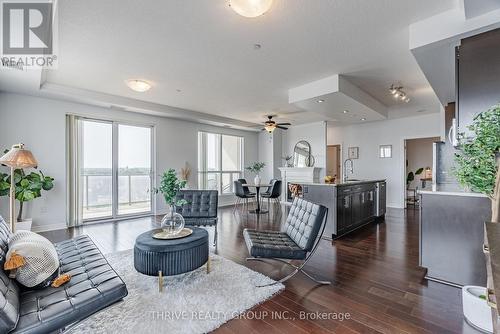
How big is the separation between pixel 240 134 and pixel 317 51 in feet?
18.5

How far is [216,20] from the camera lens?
2.52m

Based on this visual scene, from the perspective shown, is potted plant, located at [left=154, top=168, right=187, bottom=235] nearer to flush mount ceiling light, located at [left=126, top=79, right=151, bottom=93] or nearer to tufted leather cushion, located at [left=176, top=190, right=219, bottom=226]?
tufted leather cushion, located at [left=176, top=190, right=219, bottom=226]

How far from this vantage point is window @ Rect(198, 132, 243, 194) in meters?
7.59

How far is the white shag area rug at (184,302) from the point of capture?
72.7 inches

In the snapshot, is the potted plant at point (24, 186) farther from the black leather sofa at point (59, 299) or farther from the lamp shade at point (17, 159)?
the black leather sofa at point (59, 299)

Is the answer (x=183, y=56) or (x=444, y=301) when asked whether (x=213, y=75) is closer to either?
(x=183, y=56)

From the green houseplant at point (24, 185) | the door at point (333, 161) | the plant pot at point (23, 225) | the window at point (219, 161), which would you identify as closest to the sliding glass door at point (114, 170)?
the green houseplant at point (24, 185)

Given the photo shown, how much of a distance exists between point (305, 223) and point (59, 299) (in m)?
2.20

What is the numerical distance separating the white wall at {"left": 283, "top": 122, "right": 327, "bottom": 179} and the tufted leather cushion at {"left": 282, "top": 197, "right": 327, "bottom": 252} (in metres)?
5.02

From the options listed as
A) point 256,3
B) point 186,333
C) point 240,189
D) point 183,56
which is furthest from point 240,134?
point 186,333

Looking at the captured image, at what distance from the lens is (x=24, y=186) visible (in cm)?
405

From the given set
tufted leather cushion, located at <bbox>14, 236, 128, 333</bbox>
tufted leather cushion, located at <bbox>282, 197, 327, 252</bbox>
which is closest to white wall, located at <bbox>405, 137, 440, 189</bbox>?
tufted leather cushion, located at <bbox>282, 197, 327, 252</bbox>

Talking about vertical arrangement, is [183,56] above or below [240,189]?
above

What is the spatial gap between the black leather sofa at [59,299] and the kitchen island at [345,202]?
3429 mm
